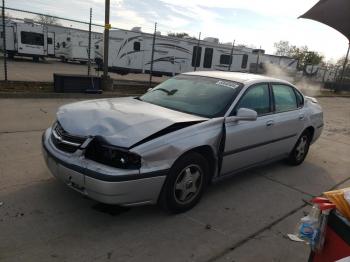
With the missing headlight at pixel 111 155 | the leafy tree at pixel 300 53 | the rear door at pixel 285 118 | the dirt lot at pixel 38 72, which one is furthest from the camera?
the leafy tree at pixel 300 53

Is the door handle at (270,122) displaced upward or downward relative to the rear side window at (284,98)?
downward

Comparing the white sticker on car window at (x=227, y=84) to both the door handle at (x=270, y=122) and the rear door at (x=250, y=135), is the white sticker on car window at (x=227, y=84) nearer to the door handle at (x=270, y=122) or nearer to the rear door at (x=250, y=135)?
the rear door at (x=250, y=135)

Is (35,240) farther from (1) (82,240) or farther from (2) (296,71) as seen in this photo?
(2) (296,71)

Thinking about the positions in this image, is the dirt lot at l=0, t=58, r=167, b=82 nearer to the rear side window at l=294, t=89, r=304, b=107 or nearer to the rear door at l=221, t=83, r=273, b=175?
the rear side window at l=294, t=89, r=304, b=107

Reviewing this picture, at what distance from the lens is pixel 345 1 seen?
6.32ft

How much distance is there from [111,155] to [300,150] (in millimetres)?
3912

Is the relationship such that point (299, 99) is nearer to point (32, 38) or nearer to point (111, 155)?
point (111, 155)

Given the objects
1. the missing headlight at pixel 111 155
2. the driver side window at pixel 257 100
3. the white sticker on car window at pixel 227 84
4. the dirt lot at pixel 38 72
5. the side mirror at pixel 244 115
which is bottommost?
the dirt lot at pixel 38 72

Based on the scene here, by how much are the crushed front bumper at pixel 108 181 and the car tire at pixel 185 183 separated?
145 millimetres

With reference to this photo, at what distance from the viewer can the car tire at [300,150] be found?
5906mm

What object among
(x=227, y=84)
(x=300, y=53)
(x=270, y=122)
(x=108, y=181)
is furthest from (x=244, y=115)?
(x=300, y=53)

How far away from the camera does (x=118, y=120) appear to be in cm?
360

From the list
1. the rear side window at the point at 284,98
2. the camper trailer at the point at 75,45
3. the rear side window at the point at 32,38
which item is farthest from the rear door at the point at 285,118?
the rear side window at the point at 32,38

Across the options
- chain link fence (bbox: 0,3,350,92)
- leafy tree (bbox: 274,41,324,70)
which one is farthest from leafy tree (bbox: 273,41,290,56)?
chain link fence (bbox: 0,3,350,92)
